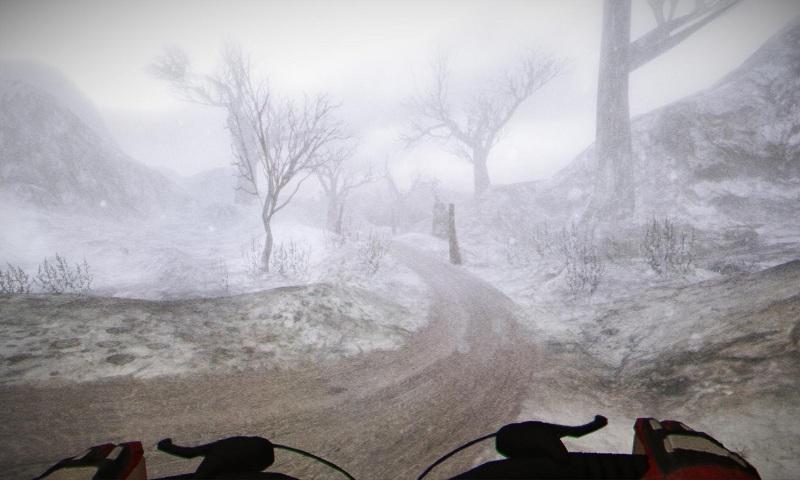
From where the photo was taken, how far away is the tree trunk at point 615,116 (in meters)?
15.3

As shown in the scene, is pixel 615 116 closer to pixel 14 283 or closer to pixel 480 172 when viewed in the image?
pixel 480 172


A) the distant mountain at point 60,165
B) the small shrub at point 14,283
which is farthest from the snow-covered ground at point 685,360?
the distant mountain at point 60,165

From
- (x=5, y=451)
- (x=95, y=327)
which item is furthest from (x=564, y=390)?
(x=95, y=327)

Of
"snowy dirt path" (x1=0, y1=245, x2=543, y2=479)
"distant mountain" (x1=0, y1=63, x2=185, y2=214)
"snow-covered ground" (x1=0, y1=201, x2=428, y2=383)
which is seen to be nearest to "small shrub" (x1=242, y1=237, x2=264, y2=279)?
"snow-covered ground" (x1=0, y1=201, x2=428, y2=383)

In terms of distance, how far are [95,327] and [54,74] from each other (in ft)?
172

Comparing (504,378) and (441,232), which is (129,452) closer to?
(504,378)

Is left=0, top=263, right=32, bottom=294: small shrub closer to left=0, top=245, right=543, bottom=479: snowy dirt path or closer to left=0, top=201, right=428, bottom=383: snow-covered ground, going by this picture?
left=0, top=201, right=428, bottom=383: snow-covered ground

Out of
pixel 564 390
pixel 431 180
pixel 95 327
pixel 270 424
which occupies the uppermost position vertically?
pixel 431 180

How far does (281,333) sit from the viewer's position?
6.16 metres

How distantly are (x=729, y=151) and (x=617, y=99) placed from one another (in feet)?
24.8

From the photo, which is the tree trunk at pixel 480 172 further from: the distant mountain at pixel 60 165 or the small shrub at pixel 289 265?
the distant mountain at pixel 60 165

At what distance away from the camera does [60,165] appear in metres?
22.2

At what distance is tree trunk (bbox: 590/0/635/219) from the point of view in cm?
1529

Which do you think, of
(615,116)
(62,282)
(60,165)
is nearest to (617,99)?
(615,116)
